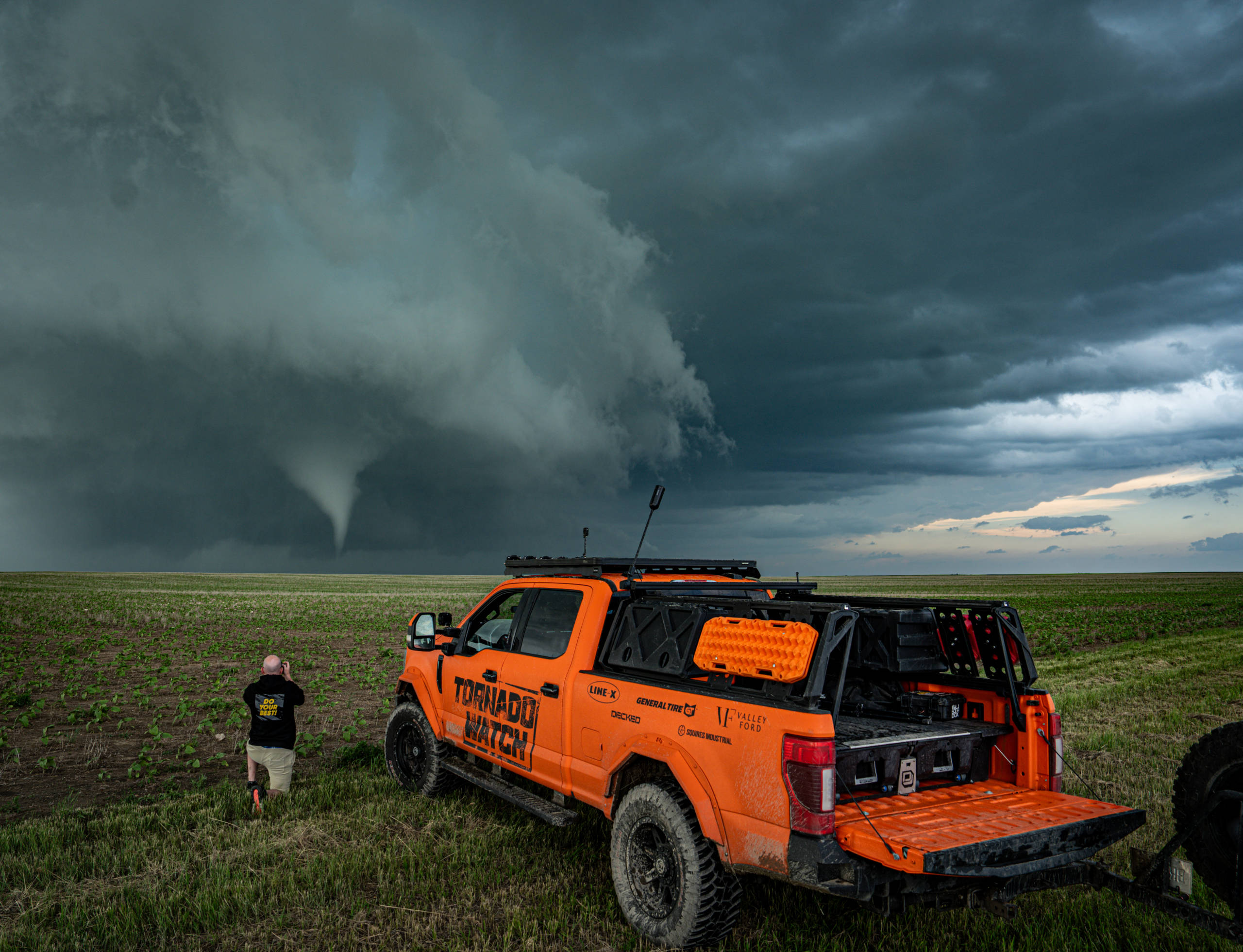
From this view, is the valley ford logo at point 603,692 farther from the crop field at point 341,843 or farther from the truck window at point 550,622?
the crop field at point 341,843

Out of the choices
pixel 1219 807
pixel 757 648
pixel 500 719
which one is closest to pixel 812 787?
pixel 757 648

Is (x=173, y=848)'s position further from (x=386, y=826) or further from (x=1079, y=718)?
(x=1079, y=718)

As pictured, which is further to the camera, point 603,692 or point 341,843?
point 341,843

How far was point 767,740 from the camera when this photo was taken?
402 centimetres

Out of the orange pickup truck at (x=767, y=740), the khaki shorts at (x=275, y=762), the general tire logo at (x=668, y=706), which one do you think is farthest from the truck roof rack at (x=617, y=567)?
the khaki shorts at (x=275, y=762)

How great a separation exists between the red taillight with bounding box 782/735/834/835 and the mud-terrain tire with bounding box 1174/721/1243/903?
216cm

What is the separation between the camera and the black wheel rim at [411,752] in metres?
7.71

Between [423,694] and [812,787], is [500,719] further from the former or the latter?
[812,787]

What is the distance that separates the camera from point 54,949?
15.2ft

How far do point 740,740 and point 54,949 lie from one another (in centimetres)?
440

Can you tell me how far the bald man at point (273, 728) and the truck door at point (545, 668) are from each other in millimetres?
2686

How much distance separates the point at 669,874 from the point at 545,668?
185 centimetres

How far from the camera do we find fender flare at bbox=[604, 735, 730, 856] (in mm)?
4273

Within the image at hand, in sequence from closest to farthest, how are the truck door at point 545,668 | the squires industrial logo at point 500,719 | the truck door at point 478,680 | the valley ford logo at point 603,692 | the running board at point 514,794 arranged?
the valley ford logo at point 603,692, the running board at point 514,794, the truck door at point 545,668, the squires industrial logo at point 500,719, the truck door at point 478,680
